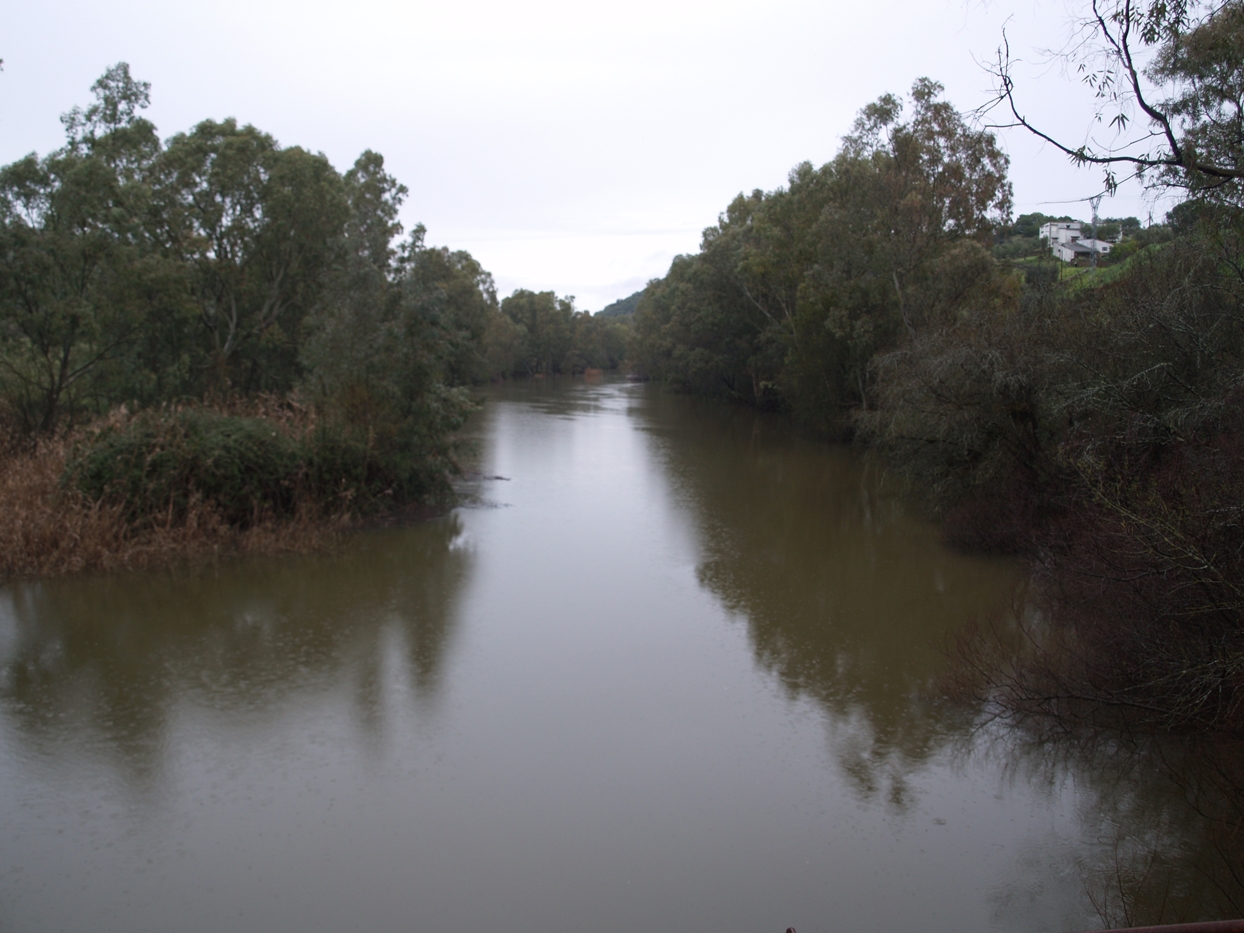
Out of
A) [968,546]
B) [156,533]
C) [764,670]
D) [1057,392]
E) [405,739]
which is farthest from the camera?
[968,546]

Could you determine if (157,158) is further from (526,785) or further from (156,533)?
(526,785)

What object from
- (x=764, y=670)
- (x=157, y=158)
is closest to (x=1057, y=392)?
(x=764, y=670)

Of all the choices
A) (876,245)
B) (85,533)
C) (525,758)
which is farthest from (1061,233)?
(85,533)

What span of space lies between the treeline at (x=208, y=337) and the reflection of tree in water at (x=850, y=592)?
6.35 meters

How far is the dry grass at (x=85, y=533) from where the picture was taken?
1212cm

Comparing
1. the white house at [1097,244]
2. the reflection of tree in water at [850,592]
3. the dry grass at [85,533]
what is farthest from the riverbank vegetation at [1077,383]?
the dry grass at [85,533]

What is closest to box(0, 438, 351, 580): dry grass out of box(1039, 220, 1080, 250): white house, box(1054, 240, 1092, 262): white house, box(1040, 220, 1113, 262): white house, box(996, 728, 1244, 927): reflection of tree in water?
box(996, 728, 1244, 927): reflection of tree in water

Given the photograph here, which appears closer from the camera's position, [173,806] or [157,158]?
[173,806]

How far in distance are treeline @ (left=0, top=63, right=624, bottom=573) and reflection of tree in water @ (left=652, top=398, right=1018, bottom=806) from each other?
6.35 metres

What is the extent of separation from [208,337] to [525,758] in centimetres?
2163

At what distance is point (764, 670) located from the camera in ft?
32.4

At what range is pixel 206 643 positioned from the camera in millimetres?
10289

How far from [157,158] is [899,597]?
2094 cm

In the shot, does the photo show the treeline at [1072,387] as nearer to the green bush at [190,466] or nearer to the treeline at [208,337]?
the treeline at [208,337]
